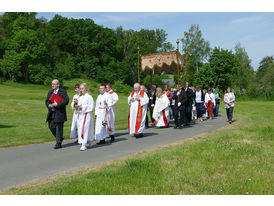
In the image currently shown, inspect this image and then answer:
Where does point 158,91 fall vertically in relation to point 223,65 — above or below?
below

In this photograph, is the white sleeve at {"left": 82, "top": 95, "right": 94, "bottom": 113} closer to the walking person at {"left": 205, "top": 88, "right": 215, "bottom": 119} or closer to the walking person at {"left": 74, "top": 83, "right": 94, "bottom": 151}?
the walking person at {"left": 74, "top": 83, "right": 94, "bottom": 151}

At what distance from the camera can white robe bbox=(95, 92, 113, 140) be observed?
10.1 meters

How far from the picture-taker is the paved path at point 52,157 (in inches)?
246

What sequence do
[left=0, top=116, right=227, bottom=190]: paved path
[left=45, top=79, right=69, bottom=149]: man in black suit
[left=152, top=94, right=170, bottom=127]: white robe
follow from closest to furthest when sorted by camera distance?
[left=0, top=116, right=227, bottom=190]: paved path, [left=45, top=79, right=69, bottom=149]: man in black suit, [left=152, top=94, right=170, bottom=127]: white robe

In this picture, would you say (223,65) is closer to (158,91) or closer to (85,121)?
(158,91)

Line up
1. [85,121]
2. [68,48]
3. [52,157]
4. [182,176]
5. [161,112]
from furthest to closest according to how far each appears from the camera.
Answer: [68,48] → [161,112] → [85,121] → [52,157] → [182,176]

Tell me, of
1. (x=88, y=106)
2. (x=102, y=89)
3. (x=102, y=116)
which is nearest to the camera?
(x=88, y=106)

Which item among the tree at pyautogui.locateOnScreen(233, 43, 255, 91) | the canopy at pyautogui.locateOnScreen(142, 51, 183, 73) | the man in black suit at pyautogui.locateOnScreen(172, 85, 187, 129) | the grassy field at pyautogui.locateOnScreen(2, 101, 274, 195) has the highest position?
the tree at pyautogui.locateOnScreen(233, 43, 255, 91)

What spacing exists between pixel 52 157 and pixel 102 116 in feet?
8.97

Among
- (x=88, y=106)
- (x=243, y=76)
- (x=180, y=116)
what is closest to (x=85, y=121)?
(x=88, y=106)

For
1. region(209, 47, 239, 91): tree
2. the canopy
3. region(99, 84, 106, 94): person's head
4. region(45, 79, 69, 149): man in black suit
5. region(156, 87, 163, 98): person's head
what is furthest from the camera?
region(209, 47, 239, 91): tree

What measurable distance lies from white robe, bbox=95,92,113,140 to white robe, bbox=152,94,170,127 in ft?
16.8

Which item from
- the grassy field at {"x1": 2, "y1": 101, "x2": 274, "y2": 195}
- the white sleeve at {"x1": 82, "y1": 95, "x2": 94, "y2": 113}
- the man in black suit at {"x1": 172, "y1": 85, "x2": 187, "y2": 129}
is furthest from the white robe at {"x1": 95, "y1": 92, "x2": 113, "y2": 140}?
the man in black suit at {"x1": 172, "y1": 85, "x2": 187, "y2": 129}

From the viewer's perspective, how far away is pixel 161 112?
50.4ft
